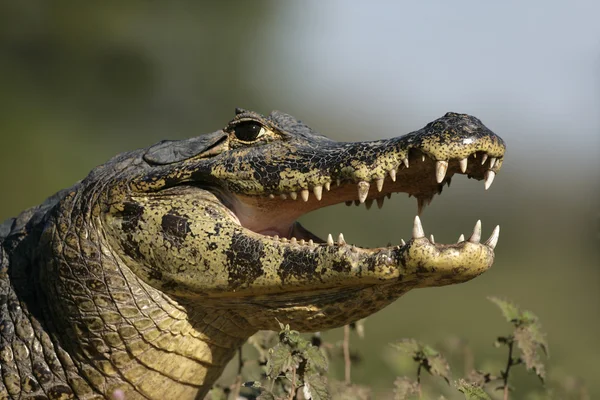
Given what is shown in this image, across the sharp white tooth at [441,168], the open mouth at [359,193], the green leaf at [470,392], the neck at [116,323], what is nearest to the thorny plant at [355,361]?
the green leaf at [470,392]

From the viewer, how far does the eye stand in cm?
348

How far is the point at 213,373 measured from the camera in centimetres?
363

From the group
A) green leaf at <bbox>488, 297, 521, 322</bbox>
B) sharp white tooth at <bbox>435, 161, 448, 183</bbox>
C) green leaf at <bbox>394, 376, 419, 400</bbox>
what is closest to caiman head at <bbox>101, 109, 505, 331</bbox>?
sharp white tooth at <bbox>435, 161, 448, 183</bbox>

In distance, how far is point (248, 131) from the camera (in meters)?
3.50

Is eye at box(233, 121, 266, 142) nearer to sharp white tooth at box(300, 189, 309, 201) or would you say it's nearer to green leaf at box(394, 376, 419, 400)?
sharp white tooth at box(300, 189, 309, 201)

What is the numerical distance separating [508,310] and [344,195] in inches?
41.8

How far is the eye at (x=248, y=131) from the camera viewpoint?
348 cm

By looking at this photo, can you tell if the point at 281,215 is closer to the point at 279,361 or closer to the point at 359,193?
the point at 359,193

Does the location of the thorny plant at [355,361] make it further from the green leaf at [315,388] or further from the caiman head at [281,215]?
the caiman head at [281,215]

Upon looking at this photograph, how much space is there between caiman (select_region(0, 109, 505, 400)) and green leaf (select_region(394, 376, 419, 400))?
1.73 ft

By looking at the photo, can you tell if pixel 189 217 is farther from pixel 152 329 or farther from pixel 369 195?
pixel 369 195

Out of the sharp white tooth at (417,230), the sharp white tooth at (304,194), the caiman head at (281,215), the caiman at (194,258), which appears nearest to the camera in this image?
the sharp white tooth at (417,230)

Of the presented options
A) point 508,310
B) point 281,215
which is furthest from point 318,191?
point 508,310

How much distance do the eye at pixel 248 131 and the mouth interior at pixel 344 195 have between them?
0.28 m
